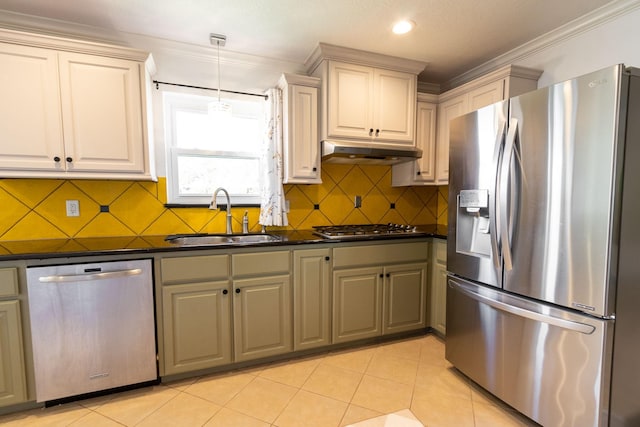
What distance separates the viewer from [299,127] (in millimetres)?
2457

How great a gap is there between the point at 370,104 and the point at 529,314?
72.2 inches

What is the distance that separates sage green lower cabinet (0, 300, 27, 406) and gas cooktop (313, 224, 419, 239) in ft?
6.11

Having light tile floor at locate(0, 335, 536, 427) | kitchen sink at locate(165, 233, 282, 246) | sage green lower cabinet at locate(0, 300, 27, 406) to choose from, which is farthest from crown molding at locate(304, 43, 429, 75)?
sage green lower cabinet at locate(0, 300, 27, 406)

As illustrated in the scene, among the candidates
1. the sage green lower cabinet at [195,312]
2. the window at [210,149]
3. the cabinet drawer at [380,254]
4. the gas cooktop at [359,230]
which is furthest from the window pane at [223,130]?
the cabinet drawer at [380,254]

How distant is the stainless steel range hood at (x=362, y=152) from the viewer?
2.41 meters

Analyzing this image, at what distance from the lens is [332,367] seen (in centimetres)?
221

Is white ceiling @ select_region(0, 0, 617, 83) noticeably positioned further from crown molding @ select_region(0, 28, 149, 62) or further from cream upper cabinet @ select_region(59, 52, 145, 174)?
cream upper cabinet @ select_region(59, 52, 145, 174)

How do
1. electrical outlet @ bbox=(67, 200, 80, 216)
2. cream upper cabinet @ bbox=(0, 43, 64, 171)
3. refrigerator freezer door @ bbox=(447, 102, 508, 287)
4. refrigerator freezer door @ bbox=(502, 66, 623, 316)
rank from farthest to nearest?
electrical outlet @ bbox=(67, 200, 80, 216) → cream upper cabinet @ bbox=(0, 43, 64, 171) → refrigerator freezer door @ bbox=(447, 102, 508, 287) → refrigerator freezer door @ bbox=(502, 66, 623, 316)

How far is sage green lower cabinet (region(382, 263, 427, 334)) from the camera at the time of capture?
2520 millimetres

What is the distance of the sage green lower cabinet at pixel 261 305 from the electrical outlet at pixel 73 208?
48.2 inches

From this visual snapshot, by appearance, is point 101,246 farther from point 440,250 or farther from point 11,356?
point 440,250

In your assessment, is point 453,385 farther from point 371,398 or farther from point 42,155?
point 42,155

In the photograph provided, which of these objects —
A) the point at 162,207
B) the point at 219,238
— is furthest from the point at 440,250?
the point at 162,207

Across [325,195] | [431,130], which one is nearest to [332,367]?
[325,195]
